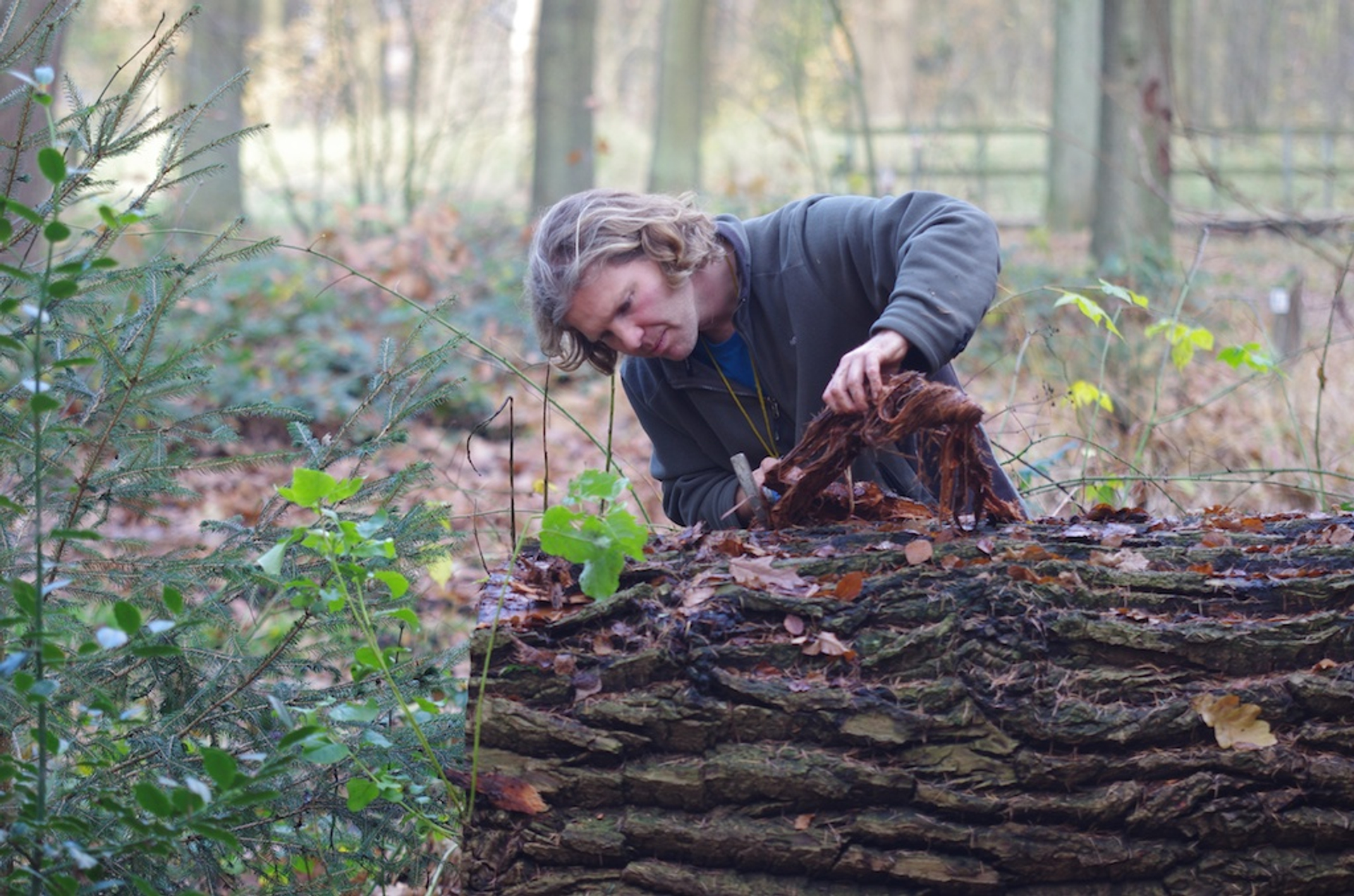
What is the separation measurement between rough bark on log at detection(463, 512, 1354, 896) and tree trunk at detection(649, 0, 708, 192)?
11251 mm

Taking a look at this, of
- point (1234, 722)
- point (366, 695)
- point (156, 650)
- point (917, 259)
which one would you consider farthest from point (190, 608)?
point (1234, 722)

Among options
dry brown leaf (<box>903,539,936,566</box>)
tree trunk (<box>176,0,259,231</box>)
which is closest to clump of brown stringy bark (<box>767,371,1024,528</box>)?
dry brown leaf (<box>903,539,936,566</box>)

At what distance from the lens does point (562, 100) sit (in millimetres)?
10680

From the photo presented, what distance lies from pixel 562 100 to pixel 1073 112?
6.58m

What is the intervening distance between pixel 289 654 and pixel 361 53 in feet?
38.0

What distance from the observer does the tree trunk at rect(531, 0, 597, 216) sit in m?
10.6

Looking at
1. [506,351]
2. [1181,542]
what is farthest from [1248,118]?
[1181,542]

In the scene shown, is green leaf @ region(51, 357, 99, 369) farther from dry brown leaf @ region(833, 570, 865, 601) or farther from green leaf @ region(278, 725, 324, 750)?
dry brown leaf @ region(833, 570, 865, 601)

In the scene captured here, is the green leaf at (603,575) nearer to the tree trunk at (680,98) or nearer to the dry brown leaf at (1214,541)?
the dry brown leaf at (1214,541)

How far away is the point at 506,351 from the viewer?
7.38 m

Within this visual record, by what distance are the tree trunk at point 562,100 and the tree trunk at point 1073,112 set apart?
5.91 metres

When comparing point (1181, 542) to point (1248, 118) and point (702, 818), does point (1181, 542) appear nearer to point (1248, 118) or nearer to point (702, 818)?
point (702, 818)

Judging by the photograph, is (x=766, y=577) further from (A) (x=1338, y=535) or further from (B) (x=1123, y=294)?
(B) (x=1123, y=294)

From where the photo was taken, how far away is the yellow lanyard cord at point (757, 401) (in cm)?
272
